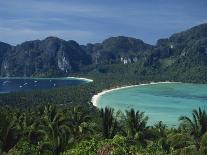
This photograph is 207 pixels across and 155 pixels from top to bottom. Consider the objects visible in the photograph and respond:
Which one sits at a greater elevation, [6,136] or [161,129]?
[6,136]

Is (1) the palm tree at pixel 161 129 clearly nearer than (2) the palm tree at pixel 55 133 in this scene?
No

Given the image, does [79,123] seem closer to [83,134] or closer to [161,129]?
[83,134]

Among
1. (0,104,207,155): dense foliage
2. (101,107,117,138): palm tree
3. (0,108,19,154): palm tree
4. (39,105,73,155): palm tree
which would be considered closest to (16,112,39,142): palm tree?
(0,104,207,155): dense foliage

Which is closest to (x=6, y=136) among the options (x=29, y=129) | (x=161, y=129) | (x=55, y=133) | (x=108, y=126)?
(x=55, y=133)

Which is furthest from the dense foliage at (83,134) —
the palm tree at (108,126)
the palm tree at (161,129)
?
the palm tree at (161,129)

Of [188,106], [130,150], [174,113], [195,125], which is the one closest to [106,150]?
[130,150]

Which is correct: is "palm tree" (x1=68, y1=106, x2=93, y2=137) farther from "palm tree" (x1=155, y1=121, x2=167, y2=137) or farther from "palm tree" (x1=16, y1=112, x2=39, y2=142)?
"palm tree" (x1=155, y1=121, x2=167, y2=137)

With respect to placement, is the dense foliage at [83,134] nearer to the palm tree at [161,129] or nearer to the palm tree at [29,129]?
the palm tree at [29,129]

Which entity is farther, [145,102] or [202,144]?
[145,102]

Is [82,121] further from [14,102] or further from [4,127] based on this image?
[14,102]
